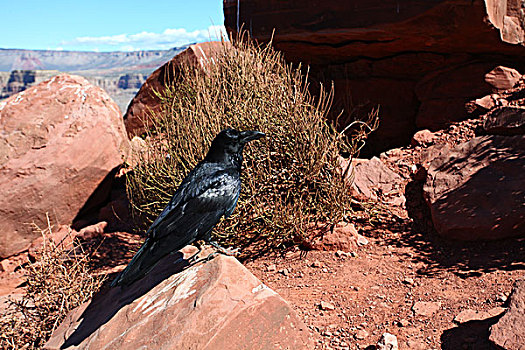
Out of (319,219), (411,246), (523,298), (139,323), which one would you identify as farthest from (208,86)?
(523,298)

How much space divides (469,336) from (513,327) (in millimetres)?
404

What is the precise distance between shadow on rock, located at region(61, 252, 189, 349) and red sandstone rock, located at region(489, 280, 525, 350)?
2.02 m

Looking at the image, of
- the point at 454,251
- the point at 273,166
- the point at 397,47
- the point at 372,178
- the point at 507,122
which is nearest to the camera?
the point at 454,251

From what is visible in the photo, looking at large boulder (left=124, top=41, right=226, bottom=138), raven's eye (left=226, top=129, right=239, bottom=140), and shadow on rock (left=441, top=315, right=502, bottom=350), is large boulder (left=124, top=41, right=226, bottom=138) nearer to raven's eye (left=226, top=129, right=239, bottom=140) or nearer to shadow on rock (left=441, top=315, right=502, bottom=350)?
raven's eye (left=226, top=129, right=239, bottom=140)

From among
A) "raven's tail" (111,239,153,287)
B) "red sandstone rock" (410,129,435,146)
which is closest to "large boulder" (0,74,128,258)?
"raven's tail" (111,239,153,287)

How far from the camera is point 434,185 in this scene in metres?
4.52

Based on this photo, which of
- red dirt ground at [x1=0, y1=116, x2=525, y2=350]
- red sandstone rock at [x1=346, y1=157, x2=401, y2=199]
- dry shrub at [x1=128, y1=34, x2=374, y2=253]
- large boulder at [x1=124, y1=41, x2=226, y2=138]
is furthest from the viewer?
large boulder at [x1=124, y1=41, x2=226, y2=138]

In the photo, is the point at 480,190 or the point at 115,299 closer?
the point at 115,299

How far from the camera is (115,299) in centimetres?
335

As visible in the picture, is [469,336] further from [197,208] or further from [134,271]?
[134,271]

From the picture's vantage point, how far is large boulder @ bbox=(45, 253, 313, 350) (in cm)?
250

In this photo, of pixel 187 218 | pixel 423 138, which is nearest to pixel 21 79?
pixel 423 138

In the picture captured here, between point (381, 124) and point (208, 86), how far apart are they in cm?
310

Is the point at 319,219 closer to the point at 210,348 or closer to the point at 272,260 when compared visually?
the point at 272,260
